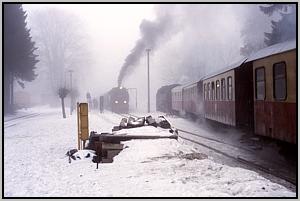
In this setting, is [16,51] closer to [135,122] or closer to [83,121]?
[83,121]

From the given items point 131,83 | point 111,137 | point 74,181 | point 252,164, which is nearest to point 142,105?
point 131,83

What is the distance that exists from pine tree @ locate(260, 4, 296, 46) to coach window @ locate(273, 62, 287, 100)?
0.62 metres

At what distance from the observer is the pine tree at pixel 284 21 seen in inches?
289

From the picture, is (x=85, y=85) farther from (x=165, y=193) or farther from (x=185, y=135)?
(x=185, y=135)

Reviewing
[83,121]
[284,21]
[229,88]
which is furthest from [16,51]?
[229,88]

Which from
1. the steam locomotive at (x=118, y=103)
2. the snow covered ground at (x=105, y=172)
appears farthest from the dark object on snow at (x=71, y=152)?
the steam locomotive at (x=118, y=103)

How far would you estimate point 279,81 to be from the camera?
8414mm

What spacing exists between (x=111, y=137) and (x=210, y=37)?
12.4 ft

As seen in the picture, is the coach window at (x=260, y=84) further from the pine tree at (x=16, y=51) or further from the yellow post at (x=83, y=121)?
the pine tree at (x=16, y=51)

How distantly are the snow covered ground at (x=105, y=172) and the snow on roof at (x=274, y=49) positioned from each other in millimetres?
2702

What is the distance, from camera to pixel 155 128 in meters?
11.8

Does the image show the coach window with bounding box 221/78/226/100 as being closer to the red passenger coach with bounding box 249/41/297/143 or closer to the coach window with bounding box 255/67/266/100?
the red passenger coach with bounding box 249/41/297/143

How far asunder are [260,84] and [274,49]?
1.15 metres

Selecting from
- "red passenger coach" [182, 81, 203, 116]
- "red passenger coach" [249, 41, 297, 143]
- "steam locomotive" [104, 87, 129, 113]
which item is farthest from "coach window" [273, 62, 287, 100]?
"red passenger coach" [182, 81, 203, 116]
